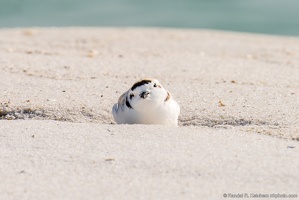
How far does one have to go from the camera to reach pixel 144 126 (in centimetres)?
482

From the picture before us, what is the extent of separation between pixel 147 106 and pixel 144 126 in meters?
0.12

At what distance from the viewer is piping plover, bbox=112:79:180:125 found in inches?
188

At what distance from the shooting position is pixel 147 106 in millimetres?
4812

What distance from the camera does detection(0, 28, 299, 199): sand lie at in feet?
12.8

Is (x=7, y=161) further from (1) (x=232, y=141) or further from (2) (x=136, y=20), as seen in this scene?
(2) (x=136, y=20)

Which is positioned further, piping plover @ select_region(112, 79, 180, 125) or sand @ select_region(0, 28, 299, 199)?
piping plover @ select_region(112, 79, 180, 125)

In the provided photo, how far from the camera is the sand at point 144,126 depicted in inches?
153

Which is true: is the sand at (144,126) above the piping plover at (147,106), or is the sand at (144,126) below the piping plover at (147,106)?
below

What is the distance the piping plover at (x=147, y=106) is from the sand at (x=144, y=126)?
0.31 feet

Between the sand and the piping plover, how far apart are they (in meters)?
0.10

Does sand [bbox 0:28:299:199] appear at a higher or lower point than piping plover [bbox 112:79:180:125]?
lower

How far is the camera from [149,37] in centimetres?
918

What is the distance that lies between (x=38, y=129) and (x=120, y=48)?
3.38 m

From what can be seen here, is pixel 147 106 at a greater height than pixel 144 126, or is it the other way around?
pixel 147 106
